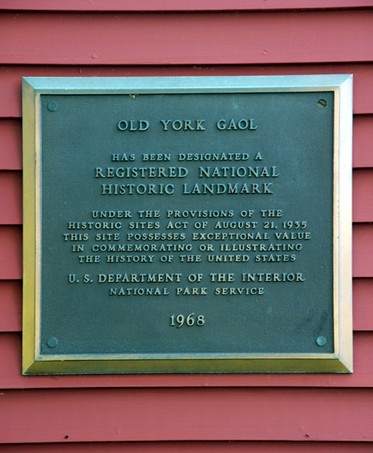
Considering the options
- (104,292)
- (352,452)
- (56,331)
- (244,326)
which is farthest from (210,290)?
(352,452)

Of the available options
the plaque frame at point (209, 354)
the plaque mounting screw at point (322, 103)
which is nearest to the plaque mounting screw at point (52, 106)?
the plaque frame at point (209, 354)

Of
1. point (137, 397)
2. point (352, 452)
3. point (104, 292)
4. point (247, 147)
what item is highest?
point (247, 147)

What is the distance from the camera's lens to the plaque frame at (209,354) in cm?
288

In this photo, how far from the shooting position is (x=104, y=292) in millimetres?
2895

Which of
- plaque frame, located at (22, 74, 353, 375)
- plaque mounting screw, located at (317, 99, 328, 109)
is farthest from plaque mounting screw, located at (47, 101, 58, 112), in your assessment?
plaque mounting screw, located at (317, 99, 328, 109)

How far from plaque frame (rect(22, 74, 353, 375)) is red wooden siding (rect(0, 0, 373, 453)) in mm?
43
